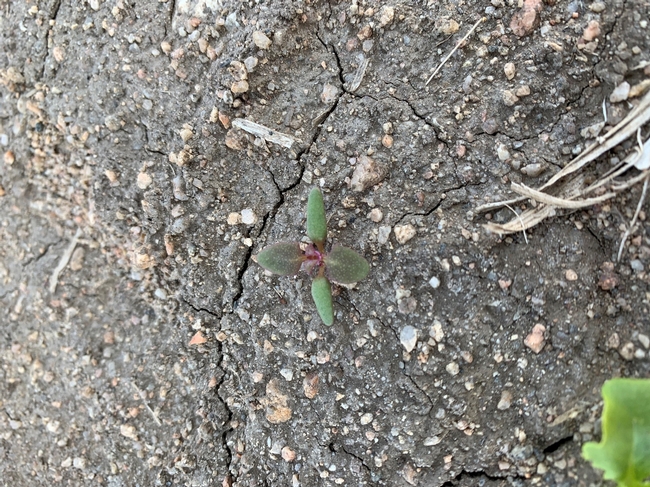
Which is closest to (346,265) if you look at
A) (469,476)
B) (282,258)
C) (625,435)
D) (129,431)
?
(282,258)

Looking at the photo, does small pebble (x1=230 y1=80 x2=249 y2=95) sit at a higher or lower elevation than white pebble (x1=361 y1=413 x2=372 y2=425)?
higher

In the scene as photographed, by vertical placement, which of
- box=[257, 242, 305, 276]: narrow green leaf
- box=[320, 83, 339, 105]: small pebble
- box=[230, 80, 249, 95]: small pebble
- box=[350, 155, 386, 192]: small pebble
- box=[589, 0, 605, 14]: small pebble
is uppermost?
box=[589, 0, 605, 14]: small pebble

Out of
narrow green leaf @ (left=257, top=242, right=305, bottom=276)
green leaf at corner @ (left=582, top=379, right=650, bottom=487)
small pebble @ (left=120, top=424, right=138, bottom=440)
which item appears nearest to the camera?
green leaf at corner @ (left=582, top=379, right=650, bottom=487)

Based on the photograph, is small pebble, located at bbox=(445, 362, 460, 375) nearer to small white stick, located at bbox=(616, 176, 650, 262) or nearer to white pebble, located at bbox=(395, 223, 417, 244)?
white pebble, located at bbox=(395, 223, 417, 244)

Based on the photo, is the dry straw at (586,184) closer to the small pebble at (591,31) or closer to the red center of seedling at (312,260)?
the small pebble at (591,31)

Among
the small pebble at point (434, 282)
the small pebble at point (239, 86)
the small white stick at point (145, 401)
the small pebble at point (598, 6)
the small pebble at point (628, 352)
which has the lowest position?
the small white stick at point (145, 401)

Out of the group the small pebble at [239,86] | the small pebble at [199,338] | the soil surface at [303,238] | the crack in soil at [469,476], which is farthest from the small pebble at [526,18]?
the small pebble at [199,338]

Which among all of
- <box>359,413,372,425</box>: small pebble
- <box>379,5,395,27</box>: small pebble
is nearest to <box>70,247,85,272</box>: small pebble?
<box>359,413,372,425</box>: small pebble

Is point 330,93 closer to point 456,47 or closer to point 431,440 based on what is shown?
point 456,47
